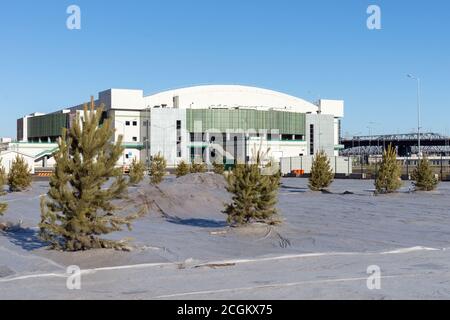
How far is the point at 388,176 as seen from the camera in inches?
1347

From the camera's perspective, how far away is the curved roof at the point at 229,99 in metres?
116

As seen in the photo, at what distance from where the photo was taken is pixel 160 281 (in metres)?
10.7

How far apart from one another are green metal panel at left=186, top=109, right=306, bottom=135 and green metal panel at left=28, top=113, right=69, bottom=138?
25.8 metres

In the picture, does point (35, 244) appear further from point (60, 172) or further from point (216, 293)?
point (216, 293)

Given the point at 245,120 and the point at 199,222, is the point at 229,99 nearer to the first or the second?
the point at 245,120

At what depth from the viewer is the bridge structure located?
463 ft

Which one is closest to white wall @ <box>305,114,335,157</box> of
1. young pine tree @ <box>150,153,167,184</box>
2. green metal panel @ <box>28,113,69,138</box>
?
green metal panel @ <box>28,113,69,138</box>

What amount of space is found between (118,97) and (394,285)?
9934cm

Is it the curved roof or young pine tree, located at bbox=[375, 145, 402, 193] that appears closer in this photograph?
young pine tree, located at bbox=[375, 145, 402, 193]

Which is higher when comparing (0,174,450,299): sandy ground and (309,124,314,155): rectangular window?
(309,124,314,155): rectangular window

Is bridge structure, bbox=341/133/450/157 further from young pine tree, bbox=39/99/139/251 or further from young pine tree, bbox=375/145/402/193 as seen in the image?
young pine tree, bbox=39/99/139/251

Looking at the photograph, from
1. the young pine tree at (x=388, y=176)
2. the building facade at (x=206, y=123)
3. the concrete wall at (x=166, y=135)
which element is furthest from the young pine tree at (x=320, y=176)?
the concrete wall at (x=166, y=135)

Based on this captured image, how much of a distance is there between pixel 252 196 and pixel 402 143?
136415 mm
